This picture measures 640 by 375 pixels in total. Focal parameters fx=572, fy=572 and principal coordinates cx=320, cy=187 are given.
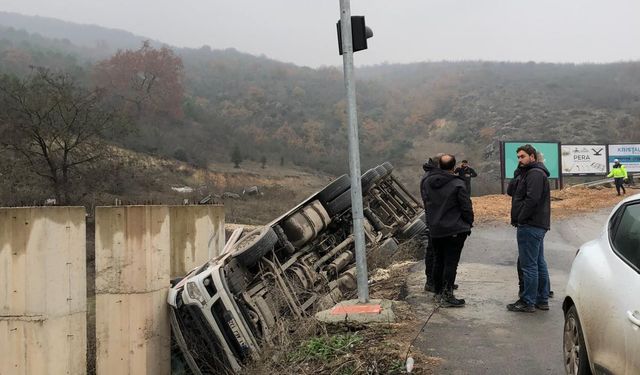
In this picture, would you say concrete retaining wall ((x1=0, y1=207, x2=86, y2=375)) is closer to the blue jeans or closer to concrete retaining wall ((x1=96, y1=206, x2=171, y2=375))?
concrete retaining wall ((x1=96, y1=206, x2=171, y2=375))

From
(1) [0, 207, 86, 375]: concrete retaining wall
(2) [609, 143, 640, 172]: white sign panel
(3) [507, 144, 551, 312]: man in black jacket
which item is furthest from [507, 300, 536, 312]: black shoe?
(2) [609, 143, 640, 172]: white sign panel

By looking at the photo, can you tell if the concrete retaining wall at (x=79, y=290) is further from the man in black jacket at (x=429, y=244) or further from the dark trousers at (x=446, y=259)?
the dark trousers at (x=446, y=259)

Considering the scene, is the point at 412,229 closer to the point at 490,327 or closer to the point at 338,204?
the point at 338,204

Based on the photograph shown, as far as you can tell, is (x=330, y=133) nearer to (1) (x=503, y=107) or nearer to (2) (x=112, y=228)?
(1) (x=503, y=107)

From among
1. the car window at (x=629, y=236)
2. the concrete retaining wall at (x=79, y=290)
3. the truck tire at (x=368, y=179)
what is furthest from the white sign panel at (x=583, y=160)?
the car window at (x=629, y=236)

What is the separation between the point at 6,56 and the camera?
77.8 metres

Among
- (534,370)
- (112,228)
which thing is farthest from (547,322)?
(112,228)

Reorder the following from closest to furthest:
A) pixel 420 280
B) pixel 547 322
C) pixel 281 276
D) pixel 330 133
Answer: pixel 547 322 < pixel 281 276 < pixel 420 280 < pixel 330 133

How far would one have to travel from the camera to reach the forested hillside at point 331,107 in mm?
64375

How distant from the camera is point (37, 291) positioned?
7.59 meters

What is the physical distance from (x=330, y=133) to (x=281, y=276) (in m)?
83.9

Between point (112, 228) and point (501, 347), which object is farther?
point (112, 228)

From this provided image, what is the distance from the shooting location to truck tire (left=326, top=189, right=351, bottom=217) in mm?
9320

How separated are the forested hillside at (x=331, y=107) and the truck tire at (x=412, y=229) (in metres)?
28.5
